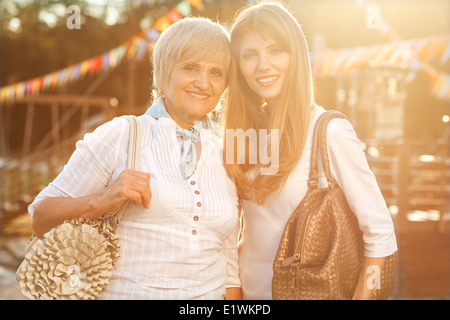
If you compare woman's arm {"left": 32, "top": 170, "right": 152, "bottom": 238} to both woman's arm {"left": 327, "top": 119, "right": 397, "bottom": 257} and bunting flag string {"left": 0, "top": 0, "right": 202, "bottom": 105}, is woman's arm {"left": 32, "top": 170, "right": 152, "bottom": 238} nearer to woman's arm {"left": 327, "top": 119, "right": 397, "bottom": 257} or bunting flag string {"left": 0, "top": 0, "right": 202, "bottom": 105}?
woman's arm {"left": 327, "top": 119, "right": 397, "bottom": 257}

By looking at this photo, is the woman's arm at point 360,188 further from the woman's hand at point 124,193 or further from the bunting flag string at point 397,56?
the bunting flag string at point 397,56

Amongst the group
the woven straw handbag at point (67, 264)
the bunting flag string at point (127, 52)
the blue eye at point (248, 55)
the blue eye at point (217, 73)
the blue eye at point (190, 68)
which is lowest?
the woven straw handbag at point (67, 264)

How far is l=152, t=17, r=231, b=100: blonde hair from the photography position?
6.50 feet

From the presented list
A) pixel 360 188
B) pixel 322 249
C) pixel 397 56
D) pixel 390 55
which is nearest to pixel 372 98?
pixel 390 55

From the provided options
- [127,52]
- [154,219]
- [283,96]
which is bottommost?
[154,219]

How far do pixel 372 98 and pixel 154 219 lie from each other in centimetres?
779

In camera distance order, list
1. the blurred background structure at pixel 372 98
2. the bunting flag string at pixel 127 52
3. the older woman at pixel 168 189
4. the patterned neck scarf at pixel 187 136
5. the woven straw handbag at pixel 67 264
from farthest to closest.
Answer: the bunting flag string at pixel 127 52 → the blurred background structure at pixel 372 98 → the patterned neck scarf at pixel 187 136 → the older woman at pixel 168 189 → the woven straw handbag at pixel 67 264

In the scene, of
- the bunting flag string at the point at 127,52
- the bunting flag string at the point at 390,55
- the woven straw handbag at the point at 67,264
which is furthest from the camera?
the bunting flag string at the point at 127,52

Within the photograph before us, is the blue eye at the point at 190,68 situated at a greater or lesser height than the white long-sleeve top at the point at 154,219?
greater

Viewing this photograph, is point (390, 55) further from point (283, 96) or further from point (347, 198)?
point (347, 198)

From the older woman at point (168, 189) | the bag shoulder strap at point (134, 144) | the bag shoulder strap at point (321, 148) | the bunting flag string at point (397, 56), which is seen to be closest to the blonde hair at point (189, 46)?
the older woman at point (168, 189)

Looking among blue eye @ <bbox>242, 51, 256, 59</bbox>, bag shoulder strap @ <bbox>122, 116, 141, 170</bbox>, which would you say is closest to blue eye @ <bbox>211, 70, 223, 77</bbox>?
blue eye @ <bbox>242, 51, 256, 59</bbox>

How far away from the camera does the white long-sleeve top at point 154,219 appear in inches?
73.3

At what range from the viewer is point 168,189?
1.87 meters
